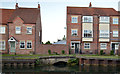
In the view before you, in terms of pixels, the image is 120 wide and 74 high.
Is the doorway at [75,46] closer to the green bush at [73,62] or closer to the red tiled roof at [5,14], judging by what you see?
the green bush at [73,62]

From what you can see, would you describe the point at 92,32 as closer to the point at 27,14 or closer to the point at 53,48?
the point at 53,48

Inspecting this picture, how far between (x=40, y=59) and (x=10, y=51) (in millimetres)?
10232

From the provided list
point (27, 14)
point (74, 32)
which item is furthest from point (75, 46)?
point (27, 14)

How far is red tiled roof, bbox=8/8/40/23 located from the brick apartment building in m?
7.30

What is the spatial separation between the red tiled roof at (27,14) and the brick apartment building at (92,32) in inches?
287

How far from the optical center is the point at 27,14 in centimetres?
4278

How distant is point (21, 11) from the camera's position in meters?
43.6

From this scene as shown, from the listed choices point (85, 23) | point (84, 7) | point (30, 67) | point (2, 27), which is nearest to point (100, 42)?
point (85, 23)

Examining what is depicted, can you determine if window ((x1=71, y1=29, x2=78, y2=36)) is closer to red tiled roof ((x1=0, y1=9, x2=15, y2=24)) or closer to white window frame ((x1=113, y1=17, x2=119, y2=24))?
white window frame ((x1=113, y1=17, x2=119, y2=24))

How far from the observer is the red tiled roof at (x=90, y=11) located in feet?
136

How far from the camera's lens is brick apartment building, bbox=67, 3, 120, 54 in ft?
133

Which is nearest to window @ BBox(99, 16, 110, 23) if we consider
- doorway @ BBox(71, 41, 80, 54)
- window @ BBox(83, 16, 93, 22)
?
window @ BBox(83, 16, 93, 22)

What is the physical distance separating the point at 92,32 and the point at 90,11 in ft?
16.1

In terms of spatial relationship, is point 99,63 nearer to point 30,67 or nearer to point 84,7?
point 30,67
